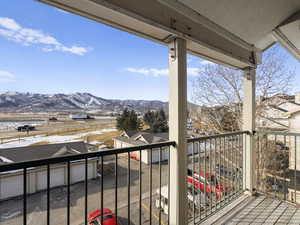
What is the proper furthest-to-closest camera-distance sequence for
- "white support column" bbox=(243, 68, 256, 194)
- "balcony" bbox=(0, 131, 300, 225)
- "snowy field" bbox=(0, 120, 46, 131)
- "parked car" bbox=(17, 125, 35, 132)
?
"white support column" bbox=(243, 68, 256, 194), "parked car" bbox=(17, 125, 35, 132), "snowy field" bbox=(0, 120, 46, 131), "balcony" bbox=(0, 131, 300, 225)

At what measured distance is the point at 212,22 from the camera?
1.76 meters

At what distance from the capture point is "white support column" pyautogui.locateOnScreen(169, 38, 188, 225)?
1.51m

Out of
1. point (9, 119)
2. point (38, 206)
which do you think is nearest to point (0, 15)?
point (9, 119)

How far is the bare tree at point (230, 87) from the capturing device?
4910 millimetres

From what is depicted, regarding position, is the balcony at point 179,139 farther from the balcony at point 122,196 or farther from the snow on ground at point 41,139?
the snow on ground at point 41,139

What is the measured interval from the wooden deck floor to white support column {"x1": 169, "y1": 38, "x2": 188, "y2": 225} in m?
0.57

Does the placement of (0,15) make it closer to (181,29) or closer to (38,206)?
(181,29)

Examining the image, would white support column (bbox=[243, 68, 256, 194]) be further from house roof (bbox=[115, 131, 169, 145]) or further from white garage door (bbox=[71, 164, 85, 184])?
white garage door (bbox=[71, 164, 85, 184])

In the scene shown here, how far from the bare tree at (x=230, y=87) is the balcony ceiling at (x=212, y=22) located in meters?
2.70

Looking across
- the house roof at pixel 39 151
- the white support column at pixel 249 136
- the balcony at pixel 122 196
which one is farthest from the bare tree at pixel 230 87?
the house roof at pixel 39 151

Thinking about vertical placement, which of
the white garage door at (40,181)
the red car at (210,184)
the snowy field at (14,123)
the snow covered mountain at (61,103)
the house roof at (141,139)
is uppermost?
the snow covered mountain at (61,103)

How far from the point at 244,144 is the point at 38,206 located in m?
2.71

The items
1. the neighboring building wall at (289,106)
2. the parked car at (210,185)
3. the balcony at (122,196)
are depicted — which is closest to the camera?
the balcony at (122,196)

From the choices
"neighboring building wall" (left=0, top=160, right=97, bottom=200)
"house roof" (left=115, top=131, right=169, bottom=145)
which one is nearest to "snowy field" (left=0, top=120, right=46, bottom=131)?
"neighboring building wall" (left=0, top=160, right=97, bottom=200)
